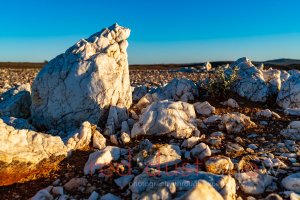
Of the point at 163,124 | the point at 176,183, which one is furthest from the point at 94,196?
the point at 163,124

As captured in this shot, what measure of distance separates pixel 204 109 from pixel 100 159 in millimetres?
3942

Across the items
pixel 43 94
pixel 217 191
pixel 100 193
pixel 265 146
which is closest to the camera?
pixel 217 191

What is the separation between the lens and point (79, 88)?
333 inches

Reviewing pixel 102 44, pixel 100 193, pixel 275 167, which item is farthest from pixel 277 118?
pixel 100 193

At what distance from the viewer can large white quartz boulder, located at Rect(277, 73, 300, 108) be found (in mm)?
10320

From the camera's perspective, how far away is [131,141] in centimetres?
739

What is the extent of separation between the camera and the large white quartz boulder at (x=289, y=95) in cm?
1032

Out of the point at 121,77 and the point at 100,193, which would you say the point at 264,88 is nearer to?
the point at 121,77

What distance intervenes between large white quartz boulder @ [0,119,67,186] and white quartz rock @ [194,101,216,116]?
153 inches

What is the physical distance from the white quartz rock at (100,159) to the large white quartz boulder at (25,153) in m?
0.59

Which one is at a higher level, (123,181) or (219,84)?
(219,84)

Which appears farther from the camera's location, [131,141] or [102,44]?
[102,44]

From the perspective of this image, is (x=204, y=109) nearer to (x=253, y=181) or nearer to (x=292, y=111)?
(x=292, y=111)

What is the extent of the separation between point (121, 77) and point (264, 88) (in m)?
4.43
